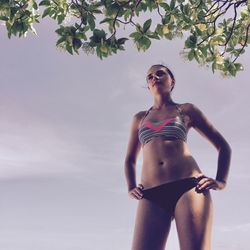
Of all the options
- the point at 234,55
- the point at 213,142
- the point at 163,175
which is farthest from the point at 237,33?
the point at 163,175

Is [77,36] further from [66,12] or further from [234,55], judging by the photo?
[234,55]

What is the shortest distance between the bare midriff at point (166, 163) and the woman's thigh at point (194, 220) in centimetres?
30

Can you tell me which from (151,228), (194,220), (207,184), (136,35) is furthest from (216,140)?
(136,35)

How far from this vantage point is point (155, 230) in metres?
5.38

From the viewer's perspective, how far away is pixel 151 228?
5.39m

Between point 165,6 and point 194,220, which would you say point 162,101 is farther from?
Result: point 194,220

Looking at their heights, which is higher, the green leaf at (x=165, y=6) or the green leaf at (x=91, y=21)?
the green leaf at (x=165, y=6)

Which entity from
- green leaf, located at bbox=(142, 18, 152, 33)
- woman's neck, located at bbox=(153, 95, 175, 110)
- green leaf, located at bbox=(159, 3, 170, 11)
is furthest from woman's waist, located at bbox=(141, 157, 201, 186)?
green leaf, located at bbox=(159, 3, 170, 11)

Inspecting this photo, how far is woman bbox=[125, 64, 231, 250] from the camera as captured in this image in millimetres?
5180

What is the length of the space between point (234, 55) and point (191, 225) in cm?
269

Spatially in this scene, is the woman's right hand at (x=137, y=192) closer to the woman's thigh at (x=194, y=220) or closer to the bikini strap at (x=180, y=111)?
the woman's thigh at (x=194, y=220)

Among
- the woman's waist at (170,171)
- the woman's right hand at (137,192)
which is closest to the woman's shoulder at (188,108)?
the woman's waist at (170,171)

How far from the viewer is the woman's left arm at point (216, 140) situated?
577 cm

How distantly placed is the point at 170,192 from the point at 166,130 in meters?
0.91
